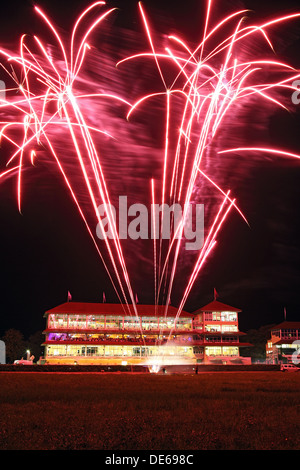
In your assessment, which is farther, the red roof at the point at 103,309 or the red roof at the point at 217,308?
the red roof at the point at 217,308

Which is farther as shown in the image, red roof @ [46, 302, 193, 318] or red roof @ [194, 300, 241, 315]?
red roof @ [194, 300, 241, 315]

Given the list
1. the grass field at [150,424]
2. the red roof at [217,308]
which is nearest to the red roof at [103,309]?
the red roof at [217,308]

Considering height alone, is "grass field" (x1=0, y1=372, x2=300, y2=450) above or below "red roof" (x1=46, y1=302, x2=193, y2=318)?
below

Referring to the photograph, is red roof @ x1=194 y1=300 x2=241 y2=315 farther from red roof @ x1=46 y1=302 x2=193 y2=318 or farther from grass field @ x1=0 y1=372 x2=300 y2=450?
grass field @ x1=0 y1=372 x2=300 y2=450

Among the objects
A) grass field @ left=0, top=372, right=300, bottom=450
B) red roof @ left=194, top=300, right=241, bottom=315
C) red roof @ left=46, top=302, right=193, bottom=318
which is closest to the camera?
grass field @ left=0, top=372, right=300, bottom=450

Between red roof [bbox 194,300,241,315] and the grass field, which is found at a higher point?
red roof [bbox 194,300,241,315]

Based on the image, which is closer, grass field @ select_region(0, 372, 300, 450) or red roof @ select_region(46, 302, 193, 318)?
grass field @ select_region(0, 372, 300, 450)

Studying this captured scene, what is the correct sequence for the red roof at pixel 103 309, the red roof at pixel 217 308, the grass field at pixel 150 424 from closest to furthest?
the grass field at pixel 150 424 → the red roof at pixel 103 309 → the red roof at pixel 217 308

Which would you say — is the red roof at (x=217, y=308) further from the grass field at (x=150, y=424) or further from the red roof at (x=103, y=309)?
the grass field at (x=150, y=424)

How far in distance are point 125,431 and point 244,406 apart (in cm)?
576

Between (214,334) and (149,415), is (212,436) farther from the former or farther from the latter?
(214,334)

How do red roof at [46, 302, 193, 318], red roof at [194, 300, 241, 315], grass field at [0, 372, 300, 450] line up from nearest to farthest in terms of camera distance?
1. grass field at [0, 372, 300, 450]
2. red roof at [46, 302, 193, 318]
3. red roof at [194, 300, 241, 315]

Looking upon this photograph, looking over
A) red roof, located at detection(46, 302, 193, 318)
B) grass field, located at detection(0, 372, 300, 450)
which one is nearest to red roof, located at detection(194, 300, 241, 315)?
red roof, located at detection(46, 302, 193, 318)

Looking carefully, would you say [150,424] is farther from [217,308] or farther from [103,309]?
[217,308]
